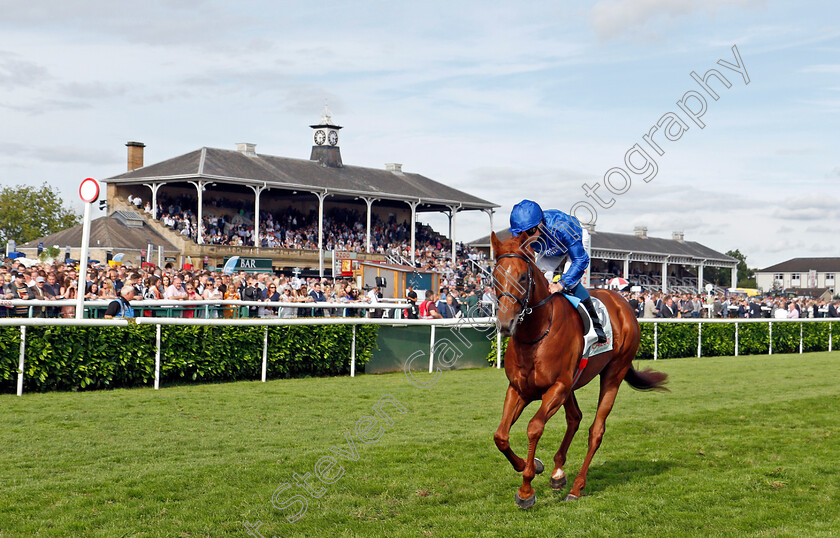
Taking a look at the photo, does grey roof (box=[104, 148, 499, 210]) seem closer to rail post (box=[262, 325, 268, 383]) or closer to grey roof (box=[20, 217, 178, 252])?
grey roof (box=[20, 217, 178, 252])

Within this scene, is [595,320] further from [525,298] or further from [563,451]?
[525,298]

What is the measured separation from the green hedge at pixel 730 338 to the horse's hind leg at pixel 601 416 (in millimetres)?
9860

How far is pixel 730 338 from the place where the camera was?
714 inches

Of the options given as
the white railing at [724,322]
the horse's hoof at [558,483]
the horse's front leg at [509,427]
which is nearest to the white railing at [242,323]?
the horse's hoof at [558,483]

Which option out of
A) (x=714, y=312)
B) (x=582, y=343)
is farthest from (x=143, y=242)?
(x=582, y=343)

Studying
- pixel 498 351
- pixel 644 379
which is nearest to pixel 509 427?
pixel 644 379

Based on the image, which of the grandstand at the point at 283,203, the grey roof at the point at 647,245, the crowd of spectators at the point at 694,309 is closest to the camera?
the crowd of spectators at the point at 694,309

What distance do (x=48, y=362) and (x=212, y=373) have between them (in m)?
1.98

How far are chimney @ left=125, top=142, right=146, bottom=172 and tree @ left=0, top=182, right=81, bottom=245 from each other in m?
8.71

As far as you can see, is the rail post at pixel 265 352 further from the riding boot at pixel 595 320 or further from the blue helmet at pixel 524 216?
the blue helmet at pixel 524 216

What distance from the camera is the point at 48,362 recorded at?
8.69 metres

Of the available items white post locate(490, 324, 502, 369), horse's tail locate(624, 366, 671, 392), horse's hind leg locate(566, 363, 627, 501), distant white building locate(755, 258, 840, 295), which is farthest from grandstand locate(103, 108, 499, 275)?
distant white building locate(755, 258, 840, 295)

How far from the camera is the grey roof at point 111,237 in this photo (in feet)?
93.7

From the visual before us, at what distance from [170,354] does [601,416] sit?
5.79 m
